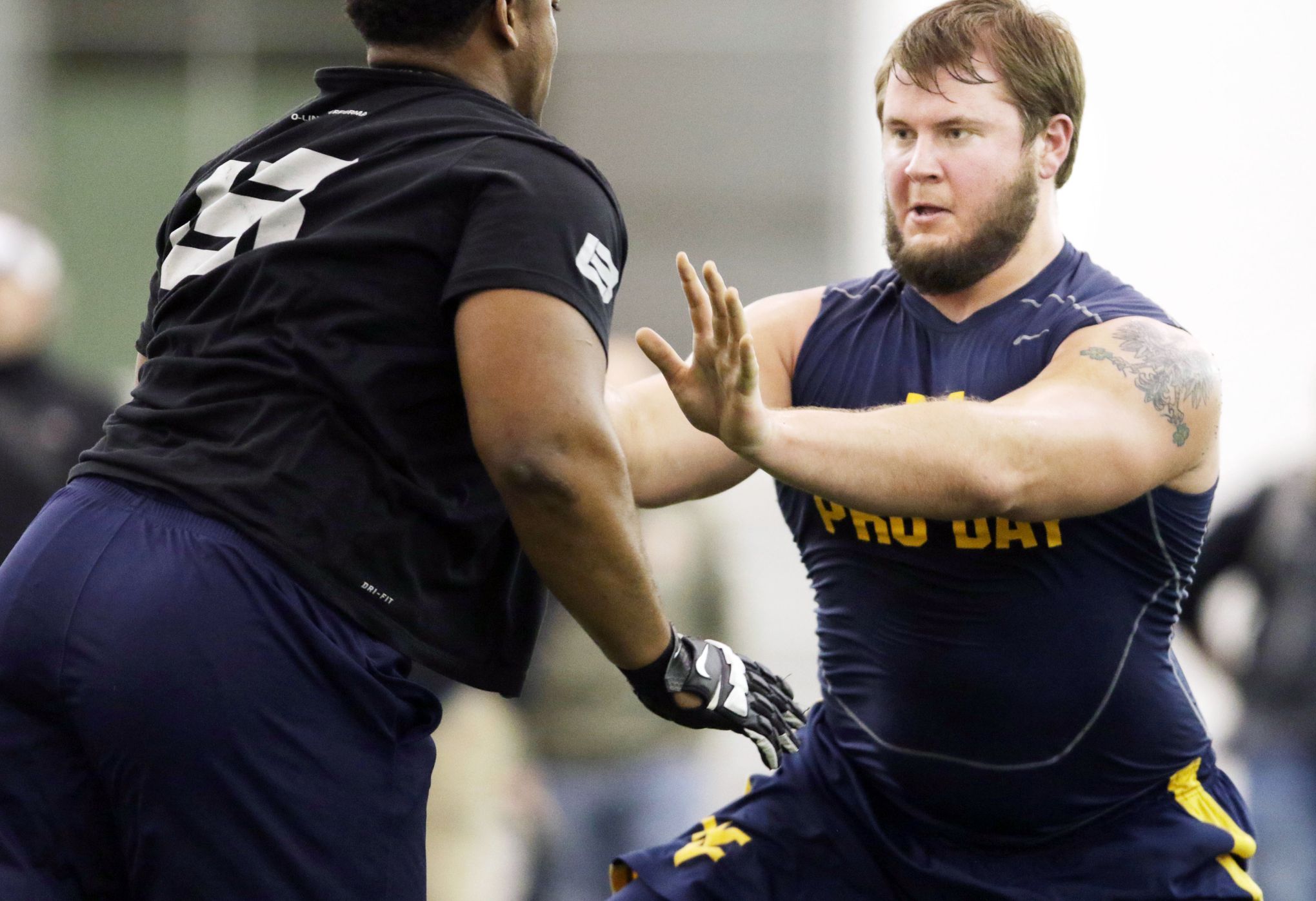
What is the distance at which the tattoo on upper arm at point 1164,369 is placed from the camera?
3.14m

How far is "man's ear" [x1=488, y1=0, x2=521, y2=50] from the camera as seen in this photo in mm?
2916

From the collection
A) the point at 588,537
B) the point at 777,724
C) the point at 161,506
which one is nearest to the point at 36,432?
the point at 161,506

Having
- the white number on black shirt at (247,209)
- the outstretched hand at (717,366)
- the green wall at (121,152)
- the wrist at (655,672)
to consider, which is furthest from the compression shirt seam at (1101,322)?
the green wall at (121,152)

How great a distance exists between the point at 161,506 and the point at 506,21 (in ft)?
3.45

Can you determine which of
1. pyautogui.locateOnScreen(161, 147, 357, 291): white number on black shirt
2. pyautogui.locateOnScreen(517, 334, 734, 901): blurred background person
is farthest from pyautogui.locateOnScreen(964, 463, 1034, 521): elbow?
pyautogui.locateOnScreen(517, 334, 734, 901): blurred background person

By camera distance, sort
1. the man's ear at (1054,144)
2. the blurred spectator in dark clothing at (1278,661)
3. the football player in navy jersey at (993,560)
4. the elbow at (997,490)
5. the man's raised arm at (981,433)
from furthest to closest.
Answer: the blurred spectator in dark clothing at (1278,661) < the man's ear at (1054,144) < the football player in navy jersey at (993,560) < the elbow at (997,490) < the man's raised arm at (981,433)

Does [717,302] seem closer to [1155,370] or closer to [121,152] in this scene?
[1155,370]

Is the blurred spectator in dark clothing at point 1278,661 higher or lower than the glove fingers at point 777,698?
lower

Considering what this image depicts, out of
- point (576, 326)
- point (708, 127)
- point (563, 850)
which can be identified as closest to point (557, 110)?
point (708, 127)

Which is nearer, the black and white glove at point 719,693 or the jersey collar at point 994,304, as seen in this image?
the black and white glove at point 719,693

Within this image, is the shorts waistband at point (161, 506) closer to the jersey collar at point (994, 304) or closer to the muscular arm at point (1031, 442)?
the muscular arm at point (1031, 442)

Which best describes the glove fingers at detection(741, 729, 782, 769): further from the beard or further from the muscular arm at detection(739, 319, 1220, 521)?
the beard

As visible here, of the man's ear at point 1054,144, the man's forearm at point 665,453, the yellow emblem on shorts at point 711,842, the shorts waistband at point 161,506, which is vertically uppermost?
the man's ear at point 1054,144

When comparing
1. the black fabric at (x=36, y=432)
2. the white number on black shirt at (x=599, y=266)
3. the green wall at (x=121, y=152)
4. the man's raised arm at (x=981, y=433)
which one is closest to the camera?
the white number on black shirt at (x=599, y=266)
